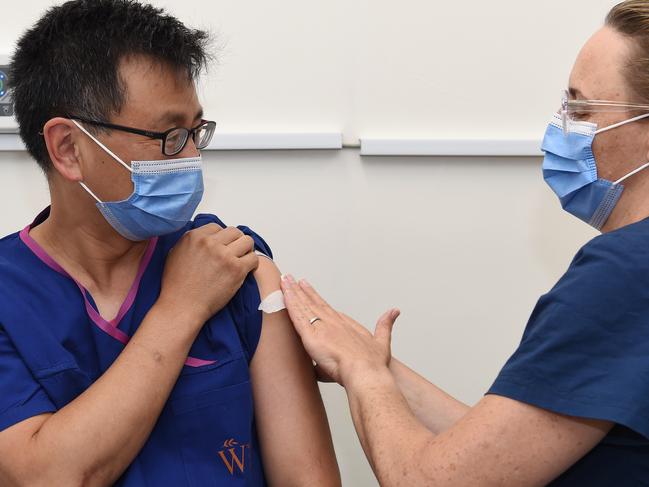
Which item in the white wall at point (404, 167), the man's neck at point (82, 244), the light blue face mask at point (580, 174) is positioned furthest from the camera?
the white wall at point (404, 167)

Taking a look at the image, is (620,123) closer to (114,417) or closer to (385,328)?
(385,328)

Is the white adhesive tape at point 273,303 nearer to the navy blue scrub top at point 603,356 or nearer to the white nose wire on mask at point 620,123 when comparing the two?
the navy blue scrub top at point 603,356

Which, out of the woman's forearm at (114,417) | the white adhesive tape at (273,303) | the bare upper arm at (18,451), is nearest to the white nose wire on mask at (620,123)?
the white adhesive tape at (273,303)

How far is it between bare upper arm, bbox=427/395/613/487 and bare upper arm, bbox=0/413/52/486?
630mm

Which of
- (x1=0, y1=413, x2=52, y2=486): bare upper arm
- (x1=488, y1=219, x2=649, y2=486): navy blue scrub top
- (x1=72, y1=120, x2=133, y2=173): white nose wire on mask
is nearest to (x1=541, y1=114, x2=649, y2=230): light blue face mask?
(x1=488, y1=219, x2=649, y2=486): navy blue scrub top

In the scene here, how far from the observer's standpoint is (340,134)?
194 centimetres

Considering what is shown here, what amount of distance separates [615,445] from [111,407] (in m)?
0.75

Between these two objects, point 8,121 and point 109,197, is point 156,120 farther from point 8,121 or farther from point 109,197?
point 8,121

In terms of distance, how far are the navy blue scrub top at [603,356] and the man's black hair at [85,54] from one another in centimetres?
76

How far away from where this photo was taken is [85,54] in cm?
127

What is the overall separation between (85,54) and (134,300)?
442mm

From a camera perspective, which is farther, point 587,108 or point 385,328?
point 385,328

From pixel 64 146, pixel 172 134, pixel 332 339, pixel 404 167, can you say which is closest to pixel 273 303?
pixel 332 339

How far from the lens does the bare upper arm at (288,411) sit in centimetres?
135
